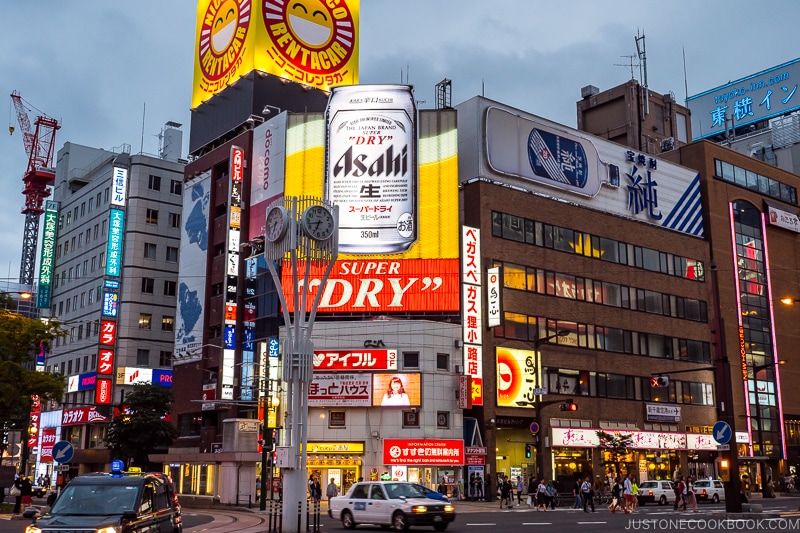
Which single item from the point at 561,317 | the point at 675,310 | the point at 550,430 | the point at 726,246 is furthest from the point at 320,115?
the point at 726,246

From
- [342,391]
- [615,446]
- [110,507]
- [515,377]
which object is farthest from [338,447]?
[110,507]

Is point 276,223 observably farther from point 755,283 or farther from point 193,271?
point 755,283

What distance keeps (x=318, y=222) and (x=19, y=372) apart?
810 inches

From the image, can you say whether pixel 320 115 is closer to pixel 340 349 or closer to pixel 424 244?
pixel 424 244

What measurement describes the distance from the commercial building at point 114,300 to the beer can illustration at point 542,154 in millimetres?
38963

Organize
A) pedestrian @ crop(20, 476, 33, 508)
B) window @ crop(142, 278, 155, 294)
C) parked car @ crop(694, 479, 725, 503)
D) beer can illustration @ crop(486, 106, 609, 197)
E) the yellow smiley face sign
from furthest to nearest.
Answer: window @ crop(142, 278, 155, 294) → the yellow smiley face sign → beer can illustration @ crop(486, 106, 609, 197) → parked car @ crop(694, 479, 725, 503) → pedestrian @ crop(20, 476, 33, 508)

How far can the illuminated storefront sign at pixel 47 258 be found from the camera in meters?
97.5

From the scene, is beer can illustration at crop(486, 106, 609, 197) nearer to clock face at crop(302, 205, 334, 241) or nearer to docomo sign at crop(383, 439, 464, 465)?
docomo sign at crop(383, 439, 464, 465)

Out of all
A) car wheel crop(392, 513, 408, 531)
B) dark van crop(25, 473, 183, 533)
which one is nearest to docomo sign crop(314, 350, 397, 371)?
car wheel crop(392, 513, 408, 531)

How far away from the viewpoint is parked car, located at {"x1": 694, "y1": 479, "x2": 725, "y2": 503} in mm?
54438

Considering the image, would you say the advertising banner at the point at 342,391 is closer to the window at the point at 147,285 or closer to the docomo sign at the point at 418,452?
the docomo sign at the point at 418,452

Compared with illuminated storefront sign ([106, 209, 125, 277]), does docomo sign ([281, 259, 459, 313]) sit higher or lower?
lower

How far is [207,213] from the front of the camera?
237 ft

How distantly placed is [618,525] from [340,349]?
101ft
